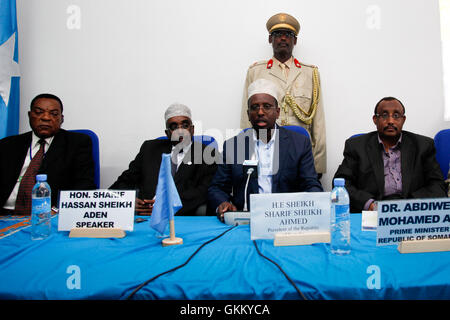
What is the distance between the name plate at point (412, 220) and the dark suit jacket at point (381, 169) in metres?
0.78

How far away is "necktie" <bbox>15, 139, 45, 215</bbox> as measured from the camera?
184cm

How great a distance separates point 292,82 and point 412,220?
1.98m

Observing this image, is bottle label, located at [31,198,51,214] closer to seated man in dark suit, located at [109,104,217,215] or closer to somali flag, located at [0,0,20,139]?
seated man in dark suit, located at [109,104,217,215]

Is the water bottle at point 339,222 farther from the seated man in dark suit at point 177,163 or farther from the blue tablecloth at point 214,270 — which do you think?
the seated man in dark suit at point 177,163

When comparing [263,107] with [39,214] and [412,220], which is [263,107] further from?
[39,214]

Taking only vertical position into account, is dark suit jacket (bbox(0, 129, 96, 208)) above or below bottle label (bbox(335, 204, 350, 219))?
above

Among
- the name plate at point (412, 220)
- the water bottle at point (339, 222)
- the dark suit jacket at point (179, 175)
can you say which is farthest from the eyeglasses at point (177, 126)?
the name plate at point (412, 220)

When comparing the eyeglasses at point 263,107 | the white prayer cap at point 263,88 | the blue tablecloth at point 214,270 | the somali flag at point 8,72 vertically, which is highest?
the somali flag at point 8,72

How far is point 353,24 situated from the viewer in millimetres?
3098

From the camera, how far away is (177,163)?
215 cm

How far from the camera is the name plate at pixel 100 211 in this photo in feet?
3.96

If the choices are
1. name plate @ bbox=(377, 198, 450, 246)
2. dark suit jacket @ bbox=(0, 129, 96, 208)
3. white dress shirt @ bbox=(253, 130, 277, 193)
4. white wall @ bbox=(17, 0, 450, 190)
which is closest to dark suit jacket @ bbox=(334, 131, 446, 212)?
white dress shirt @ bbox=(253, 130, 277, 193)

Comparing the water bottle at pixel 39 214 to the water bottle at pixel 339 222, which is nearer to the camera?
the water bottle at pixel 339 222

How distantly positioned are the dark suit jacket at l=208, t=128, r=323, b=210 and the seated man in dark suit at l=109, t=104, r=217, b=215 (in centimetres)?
20
